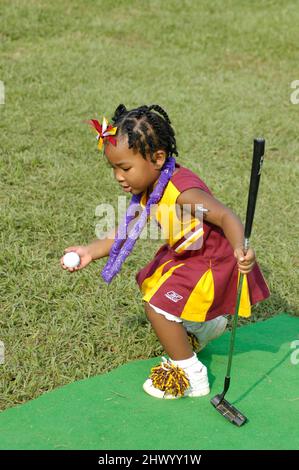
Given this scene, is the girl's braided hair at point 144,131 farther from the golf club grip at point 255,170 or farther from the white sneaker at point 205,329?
the white sneaker at point 205,329

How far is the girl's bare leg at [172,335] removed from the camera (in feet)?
10.4

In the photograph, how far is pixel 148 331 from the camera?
3.81 meters

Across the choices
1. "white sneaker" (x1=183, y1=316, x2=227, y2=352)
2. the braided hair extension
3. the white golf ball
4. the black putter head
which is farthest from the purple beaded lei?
the black putter head

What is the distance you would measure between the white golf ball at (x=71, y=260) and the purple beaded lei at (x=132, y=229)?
202 millimetres

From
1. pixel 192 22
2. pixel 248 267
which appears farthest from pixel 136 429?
pixel 192 22

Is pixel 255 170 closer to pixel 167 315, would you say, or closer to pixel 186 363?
pixel 167 315

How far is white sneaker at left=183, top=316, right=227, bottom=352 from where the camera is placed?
134 inches

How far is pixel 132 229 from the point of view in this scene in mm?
3279

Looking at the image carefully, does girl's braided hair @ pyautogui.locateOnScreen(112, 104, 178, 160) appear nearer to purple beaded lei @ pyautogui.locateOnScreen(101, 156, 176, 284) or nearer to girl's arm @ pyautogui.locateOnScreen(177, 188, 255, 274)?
purple beaded lei @ pyautogui.locateOnScreen(101, 156, 176, 284)

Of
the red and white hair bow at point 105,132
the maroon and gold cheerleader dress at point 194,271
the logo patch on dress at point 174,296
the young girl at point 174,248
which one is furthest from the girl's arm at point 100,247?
the red and white hair bow at point 105,132

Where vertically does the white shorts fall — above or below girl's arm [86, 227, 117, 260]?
below

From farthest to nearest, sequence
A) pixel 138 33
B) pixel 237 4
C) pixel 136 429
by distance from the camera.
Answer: pixel 237 4, pixel 138 33, pixel 136 429

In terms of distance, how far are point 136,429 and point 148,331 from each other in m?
0.90
